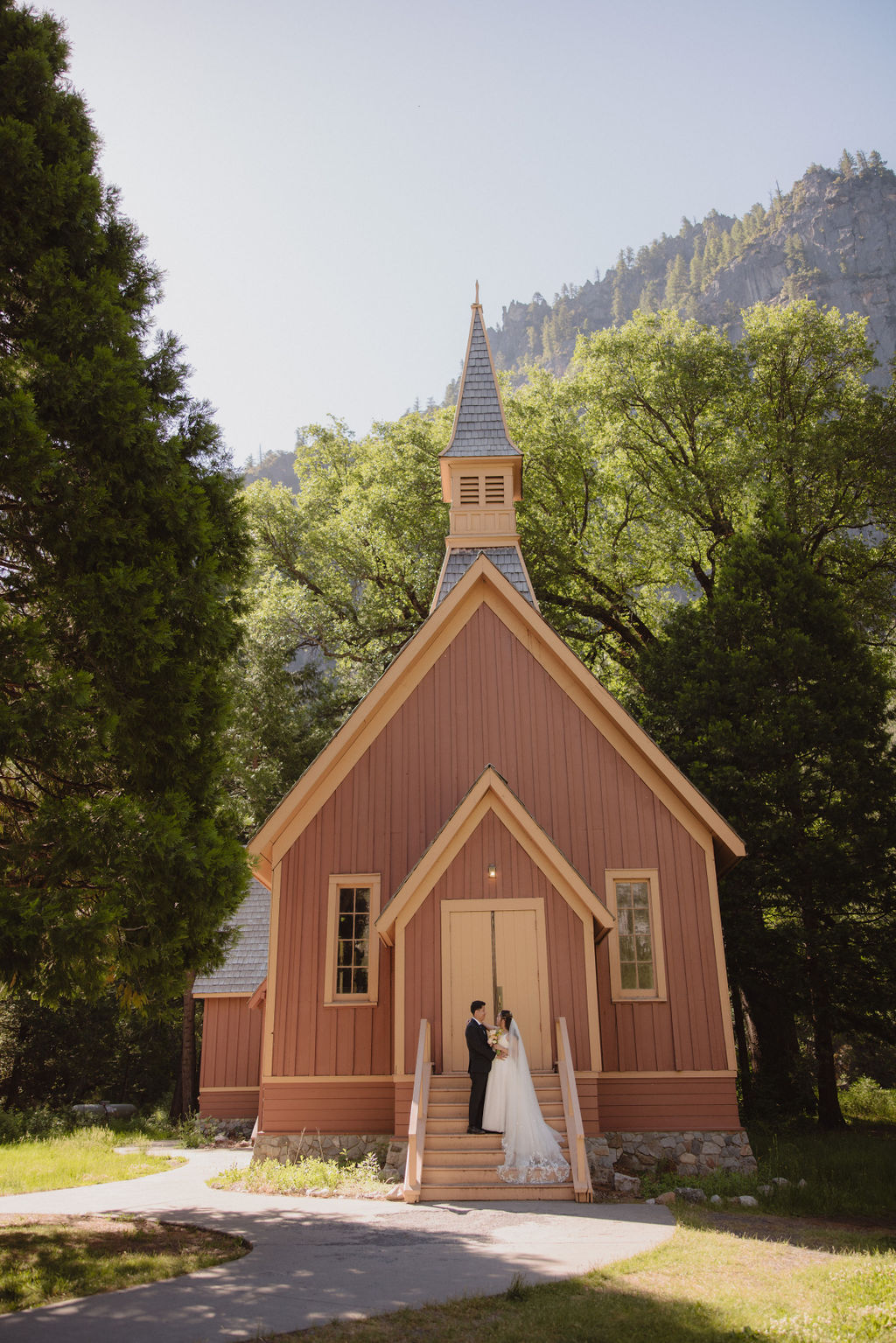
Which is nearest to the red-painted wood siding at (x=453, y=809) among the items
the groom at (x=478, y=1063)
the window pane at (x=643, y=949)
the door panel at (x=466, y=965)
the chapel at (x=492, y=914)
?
the chapel at (x=492, y=914)

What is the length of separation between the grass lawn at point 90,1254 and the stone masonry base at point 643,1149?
175 inches

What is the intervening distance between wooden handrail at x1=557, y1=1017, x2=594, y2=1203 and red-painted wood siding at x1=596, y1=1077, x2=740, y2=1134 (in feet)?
5.19

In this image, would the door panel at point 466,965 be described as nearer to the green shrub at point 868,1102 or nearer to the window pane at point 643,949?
the window pane at point 643,949

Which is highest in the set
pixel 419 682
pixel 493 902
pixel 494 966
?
pixel 419 682

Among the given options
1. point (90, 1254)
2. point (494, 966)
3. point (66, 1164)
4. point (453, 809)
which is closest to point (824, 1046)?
point (494, 966)

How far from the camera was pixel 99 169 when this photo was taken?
9781 mm

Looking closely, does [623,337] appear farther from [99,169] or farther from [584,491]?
[99,169]

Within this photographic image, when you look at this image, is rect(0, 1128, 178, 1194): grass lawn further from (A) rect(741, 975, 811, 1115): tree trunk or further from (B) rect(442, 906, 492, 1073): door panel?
(A) rect(741, 975, 811, 1115): tree trunk

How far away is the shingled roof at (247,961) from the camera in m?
18.9

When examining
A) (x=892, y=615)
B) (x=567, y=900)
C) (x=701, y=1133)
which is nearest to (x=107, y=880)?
(x=567, y=900)

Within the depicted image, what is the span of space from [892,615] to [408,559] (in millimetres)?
11771

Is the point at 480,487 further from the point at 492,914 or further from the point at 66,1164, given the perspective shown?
the point at 66,1164

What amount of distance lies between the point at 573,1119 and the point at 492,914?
2.72m

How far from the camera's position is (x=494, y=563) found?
1602 cm
